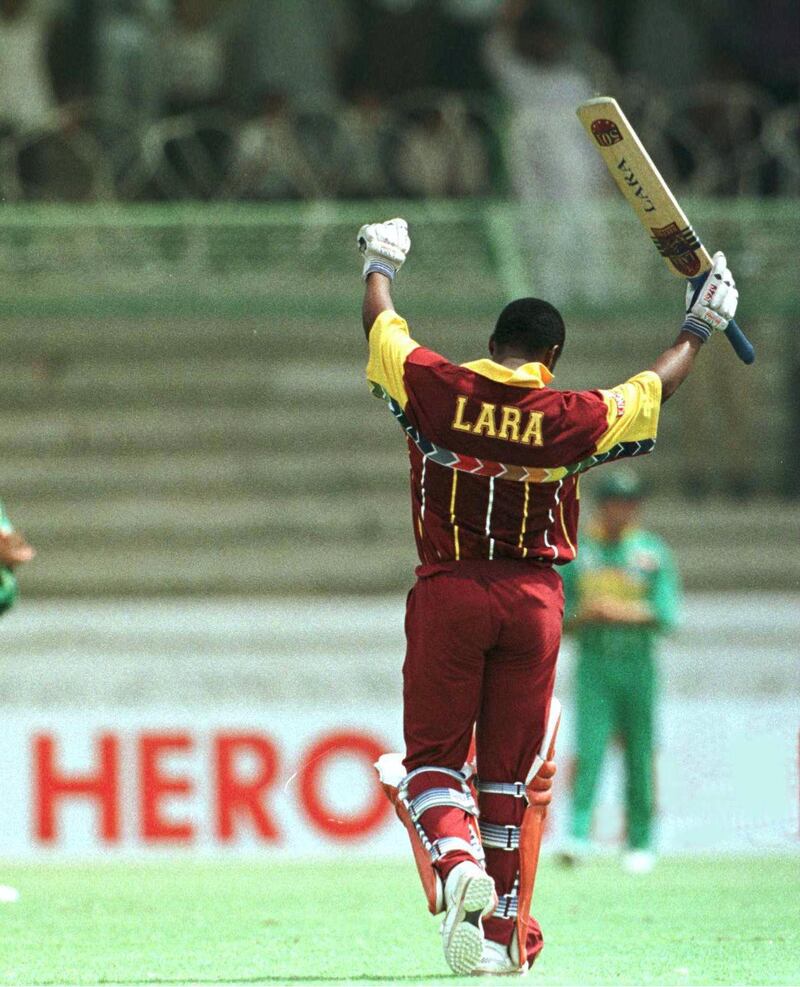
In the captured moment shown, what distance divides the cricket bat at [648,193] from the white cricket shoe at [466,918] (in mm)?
1682

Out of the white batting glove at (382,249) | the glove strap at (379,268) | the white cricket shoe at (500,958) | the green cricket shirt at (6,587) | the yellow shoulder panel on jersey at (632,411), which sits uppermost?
the white batting glove at (382,249)

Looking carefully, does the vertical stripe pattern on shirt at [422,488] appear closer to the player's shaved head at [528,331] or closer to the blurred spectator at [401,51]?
the player's shaved head at [528,331]

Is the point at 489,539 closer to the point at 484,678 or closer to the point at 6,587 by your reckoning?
the point at 484,678

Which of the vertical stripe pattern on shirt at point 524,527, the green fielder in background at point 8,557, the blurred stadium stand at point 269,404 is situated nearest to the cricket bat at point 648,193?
the vertical stripe pattern on shirt at point 524,527

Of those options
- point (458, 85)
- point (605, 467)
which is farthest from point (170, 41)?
point (605, 467)

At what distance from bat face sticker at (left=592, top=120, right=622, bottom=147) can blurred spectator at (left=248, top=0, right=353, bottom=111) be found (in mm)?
6842

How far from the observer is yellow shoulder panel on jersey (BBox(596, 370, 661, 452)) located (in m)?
5.53

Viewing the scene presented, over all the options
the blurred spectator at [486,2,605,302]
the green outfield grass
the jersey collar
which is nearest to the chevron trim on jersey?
the jersey collar

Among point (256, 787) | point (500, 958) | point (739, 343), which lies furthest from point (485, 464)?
point (256, 787)

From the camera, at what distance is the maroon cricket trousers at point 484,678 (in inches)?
215

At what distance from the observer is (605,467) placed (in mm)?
11336

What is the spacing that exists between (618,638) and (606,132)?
369 centimetres

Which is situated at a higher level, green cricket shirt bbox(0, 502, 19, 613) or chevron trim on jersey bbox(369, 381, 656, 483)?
chevron trim on jersey bbox(369, 381, 656, 483)

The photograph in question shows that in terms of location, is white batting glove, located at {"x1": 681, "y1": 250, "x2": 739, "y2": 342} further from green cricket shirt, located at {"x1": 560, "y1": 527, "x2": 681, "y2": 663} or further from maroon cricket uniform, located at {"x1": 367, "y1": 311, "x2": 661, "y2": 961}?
green cricket shirt, located at {"x1": 560, "y1": 527, "x2": 681, "y2": 663}
